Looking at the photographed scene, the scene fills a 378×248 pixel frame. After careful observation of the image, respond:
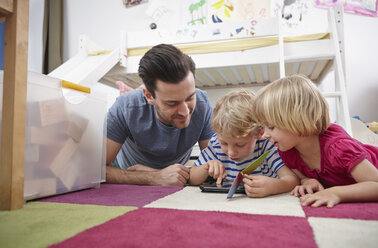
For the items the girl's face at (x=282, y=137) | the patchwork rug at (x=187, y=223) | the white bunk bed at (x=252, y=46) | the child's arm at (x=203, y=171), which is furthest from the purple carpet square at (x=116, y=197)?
the white bunk bed at (x=252, y=46)

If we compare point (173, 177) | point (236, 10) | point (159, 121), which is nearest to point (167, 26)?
point (236, 10)

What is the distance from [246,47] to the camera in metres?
1.74

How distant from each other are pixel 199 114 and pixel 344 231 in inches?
32.4

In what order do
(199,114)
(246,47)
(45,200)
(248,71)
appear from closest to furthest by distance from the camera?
1. (45,200)
2. (199,114)
3. (246,47)
4. (248,71)

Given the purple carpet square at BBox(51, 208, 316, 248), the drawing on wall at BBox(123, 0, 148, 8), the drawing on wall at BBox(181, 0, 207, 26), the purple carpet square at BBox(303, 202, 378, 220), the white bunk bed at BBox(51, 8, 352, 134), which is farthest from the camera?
the drawing on wall at BBox(123, 0, 148, 8)

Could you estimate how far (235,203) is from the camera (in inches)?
27.2

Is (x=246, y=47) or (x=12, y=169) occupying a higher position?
(x=246, y=47)

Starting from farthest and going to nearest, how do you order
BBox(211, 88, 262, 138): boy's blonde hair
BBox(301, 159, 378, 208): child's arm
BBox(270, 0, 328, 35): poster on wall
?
1. BBox(270, 0, 328, 35): poster on wall
2. BBox(211, 88, 262, 138): boy's blonde hair
3. BBox(301, 159, 378, 208): child's arm

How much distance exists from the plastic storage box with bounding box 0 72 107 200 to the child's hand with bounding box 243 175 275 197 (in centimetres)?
55

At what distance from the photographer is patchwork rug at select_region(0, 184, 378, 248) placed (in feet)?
1.35

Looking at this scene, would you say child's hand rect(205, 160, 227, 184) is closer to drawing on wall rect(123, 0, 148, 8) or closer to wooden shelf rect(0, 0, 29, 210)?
wooden shelf rect(0, 0, 29, 210)

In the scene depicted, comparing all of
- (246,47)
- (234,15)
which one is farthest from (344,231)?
(234,15)

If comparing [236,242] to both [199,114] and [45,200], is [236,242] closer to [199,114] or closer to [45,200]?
[45,200]

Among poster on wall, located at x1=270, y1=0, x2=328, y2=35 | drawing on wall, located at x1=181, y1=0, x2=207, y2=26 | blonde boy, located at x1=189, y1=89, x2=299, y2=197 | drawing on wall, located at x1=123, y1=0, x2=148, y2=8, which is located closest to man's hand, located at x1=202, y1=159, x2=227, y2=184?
blonde boy, located at x1=189, y1=89, x2=299, y2=197
